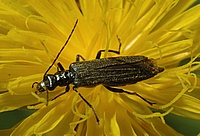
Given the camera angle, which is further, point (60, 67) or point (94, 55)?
point (94, 55)

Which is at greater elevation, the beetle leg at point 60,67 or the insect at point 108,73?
the beetle leg at point 60,67

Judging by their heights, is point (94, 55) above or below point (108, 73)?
above

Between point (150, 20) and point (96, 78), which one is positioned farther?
point (150, 20)

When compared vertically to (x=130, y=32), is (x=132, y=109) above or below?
below

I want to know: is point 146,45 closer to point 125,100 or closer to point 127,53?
point 127,53

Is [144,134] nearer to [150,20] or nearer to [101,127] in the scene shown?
[101,127]

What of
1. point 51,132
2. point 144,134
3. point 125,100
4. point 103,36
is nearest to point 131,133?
point 144,134

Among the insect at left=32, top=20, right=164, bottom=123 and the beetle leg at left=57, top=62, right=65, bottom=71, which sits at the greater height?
the beetle leg at left=57, top=62, right=65, bottom=71

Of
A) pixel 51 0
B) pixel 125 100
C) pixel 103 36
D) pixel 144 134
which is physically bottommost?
pixel 144 134
